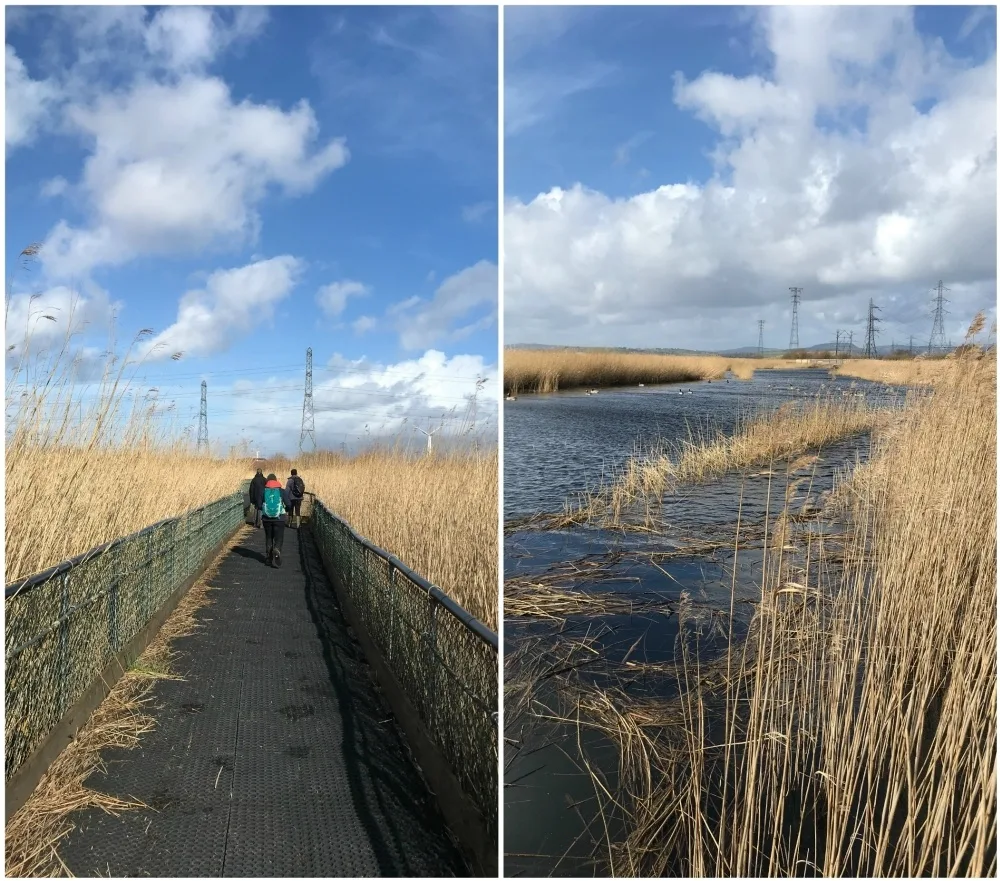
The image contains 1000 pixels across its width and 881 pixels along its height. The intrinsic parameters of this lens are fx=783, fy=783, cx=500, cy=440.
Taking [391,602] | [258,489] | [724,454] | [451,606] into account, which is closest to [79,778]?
[451,606]

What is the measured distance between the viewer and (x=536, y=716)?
12.6ft

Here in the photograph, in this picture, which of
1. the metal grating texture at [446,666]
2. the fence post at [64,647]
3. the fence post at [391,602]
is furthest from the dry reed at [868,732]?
the fence post at [64,647]

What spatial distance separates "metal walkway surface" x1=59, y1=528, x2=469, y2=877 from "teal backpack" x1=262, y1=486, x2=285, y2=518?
451 centimetres

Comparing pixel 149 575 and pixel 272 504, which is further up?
pixel 272 504

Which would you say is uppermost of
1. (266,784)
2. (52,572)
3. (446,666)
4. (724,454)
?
(724,454)

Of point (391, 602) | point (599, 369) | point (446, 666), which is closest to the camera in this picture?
point (446, 666)

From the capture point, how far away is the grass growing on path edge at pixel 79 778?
7.48 feet

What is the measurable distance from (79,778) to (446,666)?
139 cm

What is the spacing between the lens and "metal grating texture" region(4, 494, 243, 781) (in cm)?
271

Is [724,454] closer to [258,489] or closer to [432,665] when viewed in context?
[258,489]

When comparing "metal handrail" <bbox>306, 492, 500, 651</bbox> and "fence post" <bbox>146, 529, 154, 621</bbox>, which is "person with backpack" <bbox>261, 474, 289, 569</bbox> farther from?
"metal handrail" <bbox>306, 492, 500, 651</bbox>

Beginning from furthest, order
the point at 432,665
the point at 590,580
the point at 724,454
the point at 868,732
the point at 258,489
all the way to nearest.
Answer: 1. the point at 258,489
2. the point at 724,454
3. the point at 590,580
4. the point at 432,665
5. the point at 868,732

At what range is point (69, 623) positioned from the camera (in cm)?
338

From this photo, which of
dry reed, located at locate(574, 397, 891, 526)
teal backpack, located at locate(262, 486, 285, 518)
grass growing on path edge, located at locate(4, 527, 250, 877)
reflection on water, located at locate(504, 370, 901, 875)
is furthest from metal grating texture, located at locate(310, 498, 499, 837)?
teal backpack, located at locate(262, 486, 285, 518)
